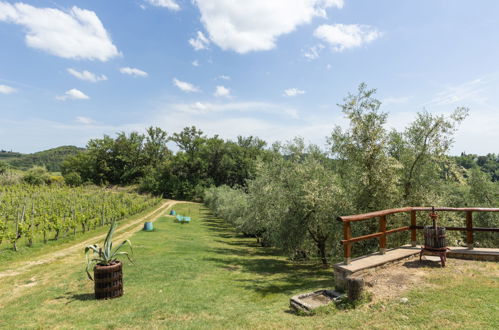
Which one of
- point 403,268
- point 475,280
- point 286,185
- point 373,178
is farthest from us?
point 286,185

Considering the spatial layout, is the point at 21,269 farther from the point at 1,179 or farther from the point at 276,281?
the point at 1,179

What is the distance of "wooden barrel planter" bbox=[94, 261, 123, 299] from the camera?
7977 mm

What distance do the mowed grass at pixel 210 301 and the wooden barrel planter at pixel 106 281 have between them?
10.0 inches

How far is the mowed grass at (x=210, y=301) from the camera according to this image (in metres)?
5.10

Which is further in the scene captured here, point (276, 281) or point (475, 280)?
point (276, 281)

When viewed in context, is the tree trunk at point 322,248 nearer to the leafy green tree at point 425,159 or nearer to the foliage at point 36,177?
the leafy green tree at point 425,159

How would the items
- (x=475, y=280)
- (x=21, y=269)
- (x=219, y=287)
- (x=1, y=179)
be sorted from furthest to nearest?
(x=1, y=179)
(x=21, y=269)
(x=219, y=287)
(x=475, y=280)

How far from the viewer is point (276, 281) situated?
11969 mm

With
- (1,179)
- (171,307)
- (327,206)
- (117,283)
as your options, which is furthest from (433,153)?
(1,179)

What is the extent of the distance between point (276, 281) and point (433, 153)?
31.6 ft

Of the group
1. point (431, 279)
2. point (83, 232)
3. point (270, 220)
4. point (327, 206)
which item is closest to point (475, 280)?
point (431, 279)

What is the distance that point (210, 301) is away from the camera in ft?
27.0

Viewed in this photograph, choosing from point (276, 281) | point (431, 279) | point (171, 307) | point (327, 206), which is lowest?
point (276, 281)

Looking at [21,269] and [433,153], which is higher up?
[433,153]
